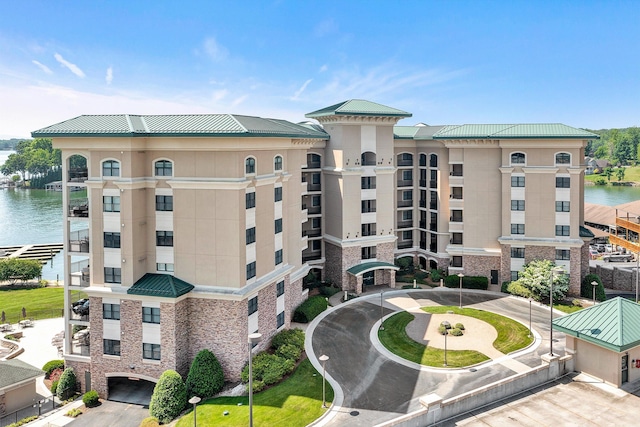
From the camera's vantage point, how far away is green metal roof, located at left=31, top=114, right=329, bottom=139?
A: 2584cm

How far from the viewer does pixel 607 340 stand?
22.2 metres

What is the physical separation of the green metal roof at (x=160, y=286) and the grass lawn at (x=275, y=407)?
19.8ft

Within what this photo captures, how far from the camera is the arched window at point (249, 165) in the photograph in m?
27.3

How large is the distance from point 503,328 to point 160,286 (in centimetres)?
2350

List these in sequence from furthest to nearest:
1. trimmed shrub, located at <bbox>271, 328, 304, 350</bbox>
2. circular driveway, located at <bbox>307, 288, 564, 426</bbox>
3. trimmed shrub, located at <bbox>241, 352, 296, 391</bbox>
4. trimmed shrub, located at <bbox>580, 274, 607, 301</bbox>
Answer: trimmed shrub, located at <bbox>580, 274, 607, 301</bbox> → trimmed shrub, located at <bbox>271, 328, 304, 350</bbox> → trimmed shrub, located at <bbox>241, 352, 296, 391</bbox> → circular driveway, located at <bbox>307, 288, 564, 426</bbox>

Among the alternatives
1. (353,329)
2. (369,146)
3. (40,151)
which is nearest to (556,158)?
(369,146)

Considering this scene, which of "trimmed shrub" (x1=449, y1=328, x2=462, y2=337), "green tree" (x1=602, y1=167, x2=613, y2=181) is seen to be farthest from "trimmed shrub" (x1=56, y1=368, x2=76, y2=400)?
"green tree" (x1=602, y1=167, x2=613, y2=181)

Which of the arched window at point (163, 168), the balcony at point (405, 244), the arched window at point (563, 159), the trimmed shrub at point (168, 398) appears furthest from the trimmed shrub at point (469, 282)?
the arched window at point (163, 168)

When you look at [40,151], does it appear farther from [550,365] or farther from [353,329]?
[550,365]

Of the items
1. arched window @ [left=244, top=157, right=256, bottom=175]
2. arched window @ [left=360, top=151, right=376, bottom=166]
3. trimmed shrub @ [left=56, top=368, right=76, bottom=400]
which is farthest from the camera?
arched window @ [left=360, top=151, right=376, bottom=166]

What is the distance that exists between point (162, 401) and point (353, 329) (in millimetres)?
14563

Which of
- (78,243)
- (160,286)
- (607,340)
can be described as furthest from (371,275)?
(78,243)

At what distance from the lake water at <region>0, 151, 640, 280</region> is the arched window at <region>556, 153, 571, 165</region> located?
62.2 m

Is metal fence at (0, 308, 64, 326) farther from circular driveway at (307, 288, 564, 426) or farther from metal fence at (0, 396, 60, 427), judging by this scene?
circular driveway at (307, 288, 564, 426)
